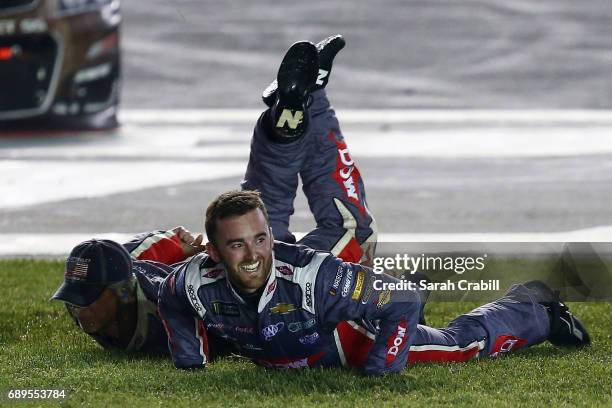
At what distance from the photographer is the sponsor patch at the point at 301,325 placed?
618 cm

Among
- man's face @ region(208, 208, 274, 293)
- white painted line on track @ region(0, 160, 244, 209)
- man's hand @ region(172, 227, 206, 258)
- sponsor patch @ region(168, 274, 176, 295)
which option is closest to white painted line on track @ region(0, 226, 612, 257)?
white painted line on track @ region(0, 160, 244, 209)

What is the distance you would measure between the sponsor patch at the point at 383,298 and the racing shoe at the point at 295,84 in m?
1.16

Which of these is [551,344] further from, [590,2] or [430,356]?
[590,2]

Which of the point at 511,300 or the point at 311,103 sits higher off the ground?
the point at 311,103

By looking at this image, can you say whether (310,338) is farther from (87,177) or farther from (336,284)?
(87,177)

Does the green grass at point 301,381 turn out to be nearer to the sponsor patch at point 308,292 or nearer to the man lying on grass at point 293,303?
the man lying on grass at point 293,303

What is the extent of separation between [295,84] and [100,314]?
57.9 inches

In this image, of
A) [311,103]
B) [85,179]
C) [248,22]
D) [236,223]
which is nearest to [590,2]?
[248,22]

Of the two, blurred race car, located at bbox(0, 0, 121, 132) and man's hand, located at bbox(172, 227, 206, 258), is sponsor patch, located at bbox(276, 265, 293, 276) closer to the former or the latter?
man's hand, located at bbox(172, 227, 206, 258)

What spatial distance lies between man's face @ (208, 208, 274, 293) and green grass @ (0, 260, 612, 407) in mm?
523

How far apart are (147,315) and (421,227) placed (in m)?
3.95

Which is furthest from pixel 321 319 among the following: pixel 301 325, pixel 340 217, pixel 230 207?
pixel 340 217

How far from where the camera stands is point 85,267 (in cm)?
668

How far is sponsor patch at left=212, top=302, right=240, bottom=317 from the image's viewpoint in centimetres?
619
